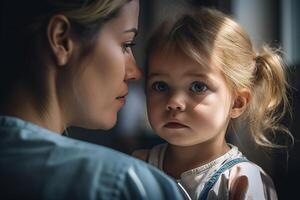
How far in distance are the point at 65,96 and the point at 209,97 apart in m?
0.35

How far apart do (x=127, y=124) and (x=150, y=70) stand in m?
0.28

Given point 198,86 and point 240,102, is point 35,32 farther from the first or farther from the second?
point 240,102

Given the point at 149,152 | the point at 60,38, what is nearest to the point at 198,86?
the point at 149,152

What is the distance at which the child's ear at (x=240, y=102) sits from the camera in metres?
1.15

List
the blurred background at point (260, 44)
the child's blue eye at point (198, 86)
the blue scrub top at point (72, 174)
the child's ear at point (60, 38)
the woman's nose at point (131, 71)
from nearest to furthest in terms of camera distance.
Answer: the blue scrub top at point (72, 174) → the child's ear at point (60, 38) → the woman's nose at point (131, 71) → the child's blue eye at point (198, 86) → the blurred background at point (260, 44)

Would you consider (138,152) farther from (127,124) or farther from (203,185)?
(203,185)

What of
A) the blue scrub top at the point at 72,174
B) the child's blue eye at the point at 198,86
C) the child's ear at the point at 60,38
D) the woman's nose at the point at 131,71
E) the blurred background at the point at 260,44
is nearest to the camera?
the blue scrub top at the point at 72,174

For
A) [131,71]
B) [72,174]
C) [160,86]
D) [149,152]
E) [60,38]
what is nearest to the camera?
[72,174]

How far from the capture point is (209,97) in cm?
108

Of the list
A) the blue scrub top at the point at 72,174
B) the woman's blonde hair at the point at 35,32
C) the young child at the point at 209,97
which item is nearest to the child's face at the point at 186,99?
the young child at the point at 209,97

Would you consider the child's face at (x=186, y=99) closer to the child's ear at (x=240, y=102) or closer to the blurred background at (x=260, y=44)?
the child's ear at (x=240, y=102)

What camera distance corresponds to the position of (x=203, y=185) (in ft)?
3.49

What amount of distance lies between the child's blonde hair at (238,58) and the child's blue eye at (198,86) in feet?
0.16

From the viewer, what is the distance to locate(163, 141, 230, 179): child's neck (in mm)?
1146
